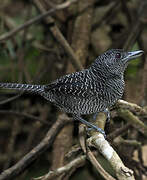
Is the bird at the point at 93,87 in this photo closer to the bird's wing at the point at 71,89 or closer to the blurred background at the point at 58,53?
the bird's wing at the point at 71,89

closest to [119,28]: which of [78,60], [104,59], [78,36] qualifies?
[78,36]

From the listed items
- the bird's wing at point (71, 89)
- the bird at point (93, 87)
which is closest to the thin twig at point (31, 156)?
the bird at point (93, 87)

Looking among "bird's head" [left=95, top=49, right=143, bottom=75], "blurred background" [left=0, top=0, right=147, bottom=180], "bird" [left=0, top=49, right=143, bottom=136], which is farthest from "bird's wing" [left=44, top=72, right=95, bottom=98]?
"blurred background" [left=0, top=0, right=147, bottom=180]

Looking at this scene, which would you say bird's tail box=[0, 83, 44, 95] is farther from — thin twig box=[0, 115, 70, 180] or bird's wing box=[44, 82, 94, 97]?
thin twig box=[0, 115, 70, 180]

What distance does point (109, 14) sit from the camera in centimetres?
535

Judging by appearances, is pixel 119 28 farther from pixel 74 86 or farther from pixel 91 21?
pixel 74 86

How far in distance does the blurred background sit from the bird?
3.71 ft

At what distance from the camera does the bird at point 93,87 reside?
124 inches

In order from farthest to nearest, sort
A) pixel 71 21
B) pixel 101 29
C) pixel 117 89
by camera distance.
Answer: pixel 101 29, pixel 71 21, pixel 117 89

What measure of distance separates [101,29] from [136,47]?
62cm

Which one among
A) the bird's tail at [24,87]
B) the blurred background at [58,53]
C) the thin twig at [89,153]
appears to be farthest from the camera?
the blurred background at [58,53]

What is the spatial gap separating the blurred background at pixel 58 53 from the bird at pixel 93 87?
1130 mm

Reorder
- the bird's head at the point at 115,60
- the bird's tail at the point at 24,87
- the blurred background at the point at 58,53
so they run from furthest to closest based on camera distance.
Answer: the blurred background at the point at 58,53, the bird's head at the point at 115,60, the bird's tail at the point at 24,87

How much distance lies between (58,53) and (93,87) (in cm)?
191
